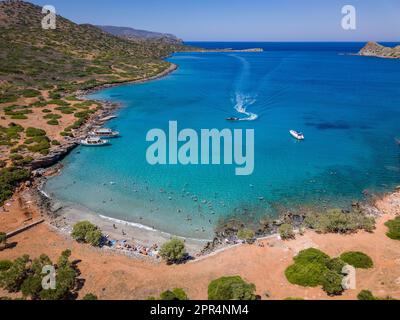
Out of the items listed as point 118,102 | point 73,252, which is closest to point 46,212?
point 73,252

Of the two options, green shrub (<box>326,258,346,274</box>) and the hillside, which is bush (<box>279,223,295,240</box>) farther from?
the hillside

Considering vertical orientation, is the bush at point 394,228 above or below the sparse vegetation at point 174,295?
above

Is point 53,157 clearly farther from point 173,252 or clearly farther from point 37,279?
point 173,252

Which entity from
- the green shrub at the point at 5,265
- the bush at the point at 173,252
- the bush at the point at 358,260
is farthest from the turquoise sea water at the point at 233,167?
the green shrub at the point at 5,265

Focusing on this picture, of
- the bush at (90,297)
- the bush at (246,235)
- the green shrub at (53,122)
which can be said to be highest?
the green shrub at (53,122)

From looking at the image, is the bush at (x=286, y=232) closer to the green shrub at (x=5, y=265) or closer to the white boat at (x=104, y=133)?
the green shrub at (x=5, y=265)
